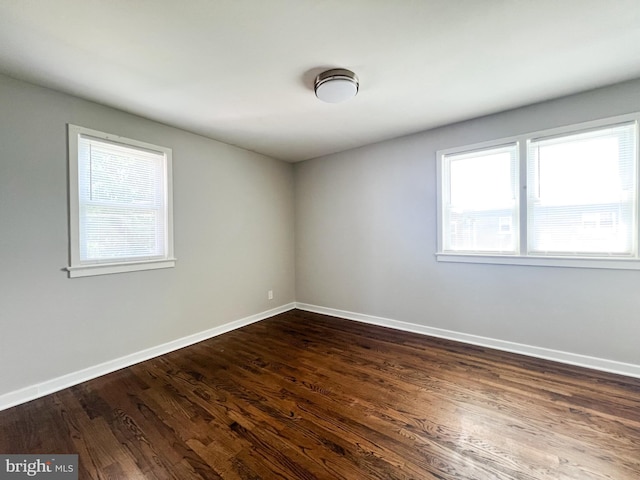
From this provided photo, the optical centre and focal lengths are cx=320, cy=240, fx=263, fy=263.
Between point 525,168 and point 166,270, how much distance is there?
3964 mm

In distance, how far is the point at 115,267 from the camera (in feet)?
8.29

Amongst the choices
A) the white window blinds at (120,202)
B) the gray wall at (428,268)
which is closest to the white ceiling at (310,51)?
the gray wall at (428,268)

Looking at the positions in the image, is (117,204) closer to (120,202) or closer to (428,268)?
(120,202)

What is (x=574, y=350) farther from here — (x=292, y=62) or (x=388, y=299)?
(x=292, y=62)

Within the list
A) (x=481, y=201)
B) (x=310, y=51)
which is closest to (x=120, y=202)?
(x=310, y=51)

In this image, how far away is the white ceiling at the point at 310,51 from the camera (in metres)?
1.47

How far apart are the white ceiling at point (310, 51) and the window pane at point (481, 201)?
1.87 ft

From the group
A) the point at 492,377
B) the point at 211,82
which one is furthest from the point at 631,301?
the point at 211,82

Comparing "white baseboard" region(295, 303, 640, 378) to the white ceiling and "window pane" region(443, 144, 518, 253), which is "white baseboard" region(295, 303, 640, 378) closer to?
"window pane" region(443, 144, 518, 253)

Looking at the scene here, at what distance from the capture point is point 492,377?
2.30m

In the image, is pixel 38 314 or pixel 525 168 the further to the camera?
pixel 525 168

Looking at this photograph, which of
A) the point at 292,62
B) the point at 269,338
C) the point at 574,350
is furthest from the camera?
the point at 269,338

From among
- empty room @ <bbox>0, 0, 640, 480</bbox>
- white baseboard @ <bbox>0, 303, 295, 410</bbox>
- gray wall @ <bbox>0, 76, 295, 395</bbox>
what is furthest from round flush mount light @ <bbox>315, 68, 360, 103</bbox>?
white baseboard @ <bbox>0, 303, 295, 410</bbox>

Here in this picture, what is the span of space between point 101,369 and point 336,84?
3.25 meters
